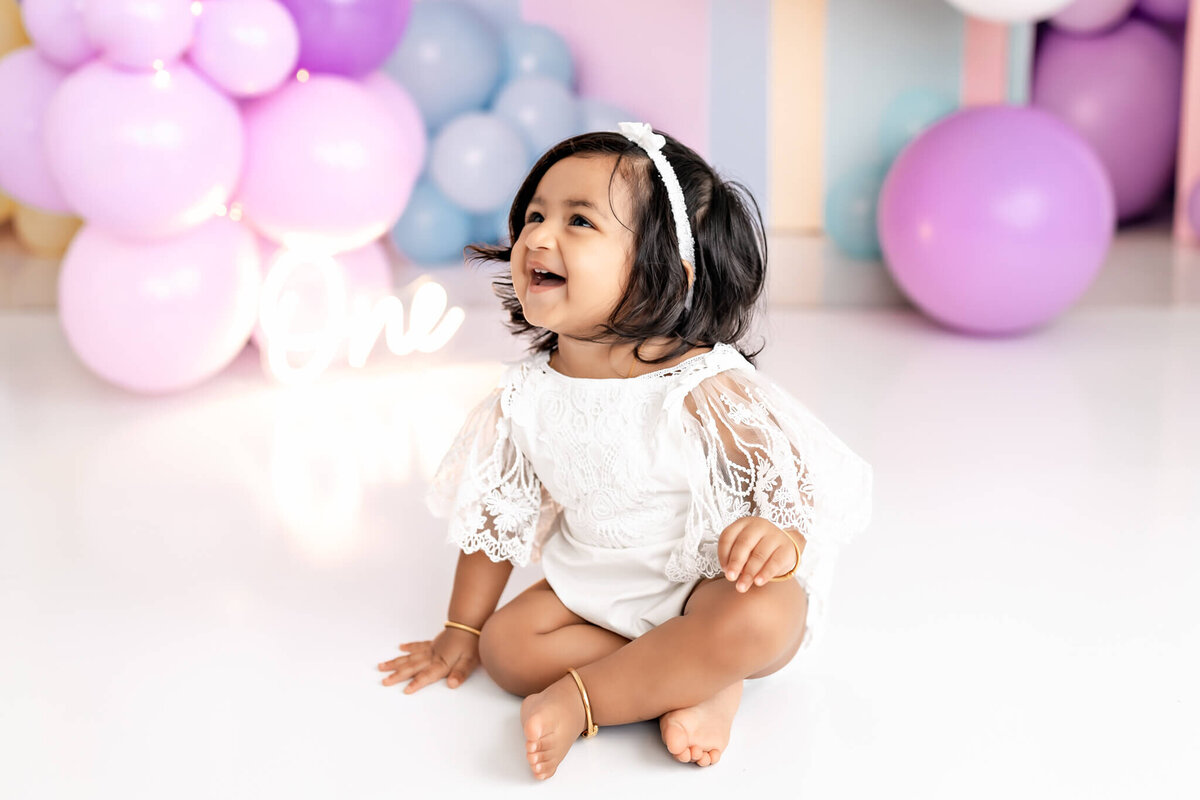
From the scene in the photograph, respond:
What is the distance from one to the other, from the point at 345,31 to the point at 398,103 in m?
0.37

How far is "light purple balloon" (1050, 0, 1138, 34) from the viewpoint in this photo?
380cm

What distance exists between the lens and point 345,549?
1.74m

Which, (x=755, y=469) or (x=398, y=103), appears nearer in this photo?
(x=755, y=469)

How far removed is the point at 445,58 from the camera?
3.09 meters

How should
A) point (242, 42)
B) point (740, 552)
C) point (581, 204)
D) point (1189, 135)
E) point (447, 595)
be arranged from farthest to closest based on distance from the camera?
point (1189, 135), point (242, 42), point (447, 595), point (581, 204), point (740, 552)

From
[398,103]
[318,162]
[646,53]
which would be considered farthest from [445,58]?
[318,162]

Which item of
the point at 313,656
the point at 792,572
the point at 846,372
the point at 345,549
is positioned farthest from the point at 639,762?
the point at 846,372

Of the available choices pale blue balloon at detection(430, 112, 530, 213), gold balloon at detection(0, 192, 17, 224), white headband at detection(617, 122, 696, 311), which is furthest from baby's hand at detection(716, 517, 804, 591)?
gold balloon at detection(0, 192, 17, 224)

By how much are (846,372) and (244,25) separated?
4.36 feet

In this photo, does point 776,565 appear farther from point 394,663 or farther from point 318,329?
point 318,329

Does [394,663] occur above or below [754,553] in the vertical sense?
below

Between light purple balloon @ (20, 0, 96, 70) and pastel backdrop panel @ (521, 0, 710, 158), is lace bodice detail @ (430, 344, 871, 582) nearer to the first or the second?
light purple balloon @ (20, 0, 96, 70)

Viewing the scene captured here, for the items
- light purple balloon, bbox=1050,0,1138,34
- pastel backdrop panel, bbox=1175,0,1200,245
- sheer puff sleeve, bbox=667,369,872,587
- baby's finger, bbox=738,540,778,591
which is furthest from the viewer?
light purple balloon, bbox=1050,0,1138,34

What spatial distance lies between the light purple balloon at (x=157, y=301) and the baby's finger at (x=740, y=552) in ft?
4.77
